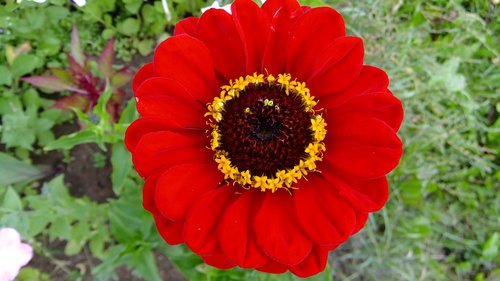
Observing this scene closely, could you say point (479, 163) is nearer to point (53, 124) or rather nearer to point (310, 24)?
point (310, 24)

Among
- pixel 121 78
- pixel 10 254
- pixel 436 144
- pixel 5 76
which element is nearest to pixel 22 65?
pixel 5 76

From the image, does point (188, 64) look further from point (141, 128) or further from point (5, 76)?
point (5, 76)

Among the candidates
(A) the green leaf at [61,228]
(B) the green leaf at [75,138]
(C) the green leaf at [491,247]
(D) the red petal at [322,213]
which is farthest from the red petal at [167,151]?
(C) the green leaf at [491,247]

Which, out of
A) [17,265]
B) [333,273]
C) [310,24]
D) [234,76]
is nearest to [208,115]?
[234,76]

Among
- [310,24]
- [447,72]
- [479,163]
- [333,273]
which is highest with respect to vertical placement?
[310,24]

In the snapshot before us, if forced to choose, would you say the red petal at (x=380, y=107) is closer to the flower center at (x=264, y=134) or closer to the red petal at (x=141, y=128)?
the flower center at (x=264, y=134)

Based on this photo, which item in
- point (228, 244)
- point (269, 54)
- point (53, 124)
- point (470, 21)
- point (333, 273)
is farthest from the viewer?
point (470, 21)

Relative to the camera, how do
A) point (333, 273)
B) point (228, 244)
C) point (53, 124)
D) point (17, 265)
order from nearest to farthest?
point (228, 244) → point (17, 265) → point (53, 124) → point (333, 273)
